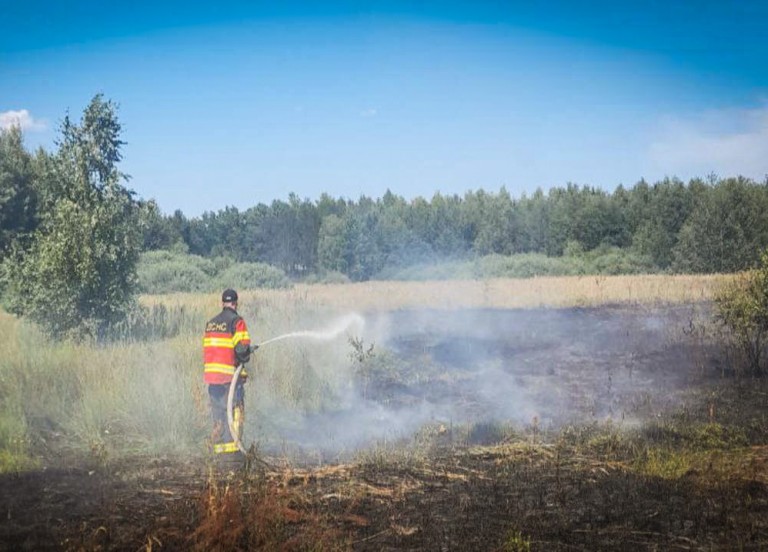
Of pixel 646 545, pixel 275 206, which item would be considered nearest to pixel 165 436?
pixel 646 545

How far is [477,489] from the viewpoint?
6859 millimetres

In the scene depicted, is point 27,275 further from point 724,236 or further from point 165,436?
point 724,236

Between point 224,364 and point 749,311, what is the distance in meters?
10.0

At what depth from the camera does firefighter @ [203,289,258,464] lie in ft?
26.0

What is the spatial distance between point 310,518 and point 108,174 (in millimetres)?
9589

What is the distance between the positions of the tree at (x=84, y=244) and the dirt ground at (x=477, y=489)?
4.58m

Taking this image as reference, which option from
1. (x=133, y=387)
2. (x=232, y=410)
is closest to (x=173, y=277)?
(x=133, y=387)

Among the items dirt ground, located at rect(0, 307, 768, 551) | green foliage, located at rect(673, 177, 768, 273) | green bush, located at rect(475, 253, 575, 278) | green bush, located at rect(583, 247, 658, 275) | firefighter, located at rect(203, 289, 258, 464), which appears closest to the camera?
dirt ground, located at rect(0, 307, 768, 551)

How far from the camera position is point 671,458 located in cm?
767

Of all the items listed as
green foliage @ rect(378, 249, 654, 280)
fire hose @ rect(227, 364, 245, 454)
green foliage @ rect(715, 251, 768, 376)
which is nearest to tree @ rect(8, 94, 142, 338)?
fire hose @ rect(227, 364, 245, 454)

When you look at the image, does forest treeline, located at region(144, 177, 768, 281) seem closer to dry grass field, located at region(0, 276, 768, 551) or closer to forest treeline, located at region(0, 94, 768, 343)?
forest treeline, located at region(0, 94, 768, 343)

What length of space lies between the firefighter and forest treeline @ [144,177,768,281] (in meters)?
39.7

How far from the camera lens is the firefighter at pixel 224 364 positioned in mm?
7914

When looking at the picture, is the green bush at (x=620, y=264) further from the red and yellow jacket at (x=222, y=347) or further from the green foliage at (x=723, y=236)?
the red and yellow jacket at (x=222, y=347)
